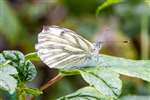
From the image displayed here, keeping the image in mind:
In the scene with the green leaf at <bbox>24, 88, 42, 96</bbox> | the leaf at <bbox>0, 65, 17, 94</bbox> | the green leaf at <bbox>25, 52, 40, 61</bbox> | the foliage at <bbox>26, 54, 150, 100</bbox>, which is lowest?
the green leaf at <bbox>24, 88, 42, 96</bbox>

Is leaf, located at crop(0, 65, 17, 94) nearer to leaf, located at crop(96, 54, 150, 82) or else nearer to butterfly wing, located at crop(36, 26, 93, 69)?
butterfly wing, located at crop(36, 26, 93, 69)

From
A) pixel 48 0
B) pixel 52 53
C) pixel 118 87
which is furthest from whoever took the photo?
pixel 48 0

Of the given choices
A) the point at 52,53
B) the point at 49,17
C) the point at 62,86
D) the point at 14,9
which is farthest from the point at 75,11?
the point at 52,53

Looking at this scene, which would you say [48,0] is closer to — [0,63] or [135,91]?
[135,91]

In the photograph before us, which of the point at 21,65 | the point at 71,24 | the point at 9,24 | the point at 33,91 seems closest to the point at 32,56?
the point at 21,65

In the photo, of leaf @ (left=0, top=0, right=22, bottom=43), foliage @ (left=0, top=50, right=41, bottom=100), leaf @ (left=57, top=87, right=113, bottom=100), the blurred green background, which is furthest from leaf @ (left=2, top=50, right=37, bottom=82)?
leaf @ (left=0, top=0, right=22, bottom=43)
